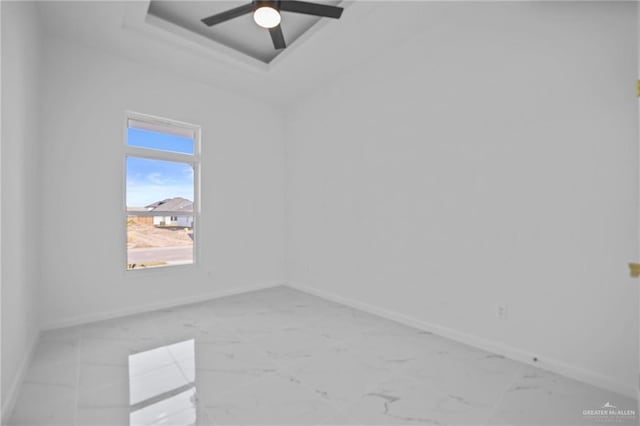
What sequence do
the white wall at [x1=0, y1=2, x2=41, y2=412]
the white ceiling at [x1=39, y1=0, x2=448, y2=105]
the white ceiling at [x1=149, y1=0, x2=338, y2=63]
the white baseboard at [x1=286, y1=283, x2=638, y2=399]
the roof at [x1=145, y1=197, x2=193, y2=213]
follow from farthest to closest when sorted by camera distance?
the roof at [x1=145, y1=197, x2=193, y2=213] → the white ceiling at [x1=149, y1=0, x2=338, y2=63] → the white ceiling at [x1=39, y1=0, x2=448, y2=105] → the white baseboard at [x1=286, y1=283, x2=638, y2=399] → the white wall at [x1=0, y1=2, x2=41, y2=412]

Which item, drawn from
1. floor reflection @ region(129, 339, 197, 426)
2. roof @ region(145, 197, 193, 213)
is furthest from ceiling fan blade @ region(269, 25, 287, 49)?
floor reflection @ region(129, 339, 197, 426)

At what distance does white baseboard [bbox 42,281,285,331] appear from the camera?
309 cm

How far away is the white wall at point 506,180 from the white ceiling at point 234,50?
0.18 meters

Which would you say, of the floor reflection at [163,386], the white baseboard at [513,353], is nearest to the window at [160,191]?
the floor reflection at [163,386]

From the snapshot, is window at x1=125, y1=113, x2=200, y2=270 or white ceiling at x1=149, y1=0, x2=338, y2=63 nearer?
white ceiling at x1=149, y1=0, x2=338, y2=63

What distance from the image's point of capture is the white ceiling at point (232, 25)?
2979mm

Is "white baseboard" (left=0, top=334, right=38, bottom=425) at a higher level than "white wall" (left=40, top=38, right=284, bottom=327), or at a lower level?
lower

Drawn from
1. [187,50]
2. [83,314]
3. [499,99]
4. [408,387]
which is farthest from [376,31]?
[83,314]

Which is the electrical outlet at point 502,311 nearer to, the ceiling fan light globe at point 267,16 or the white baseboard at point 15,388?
the ceiling fan light globe at point 267,16

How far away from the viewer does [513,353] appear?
2453 mm

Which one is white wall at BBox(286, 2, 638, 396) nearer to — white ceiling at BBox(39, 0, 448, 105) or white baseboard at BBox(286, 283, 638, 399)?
white baseboard at BBox(286, 283, 638, 399)

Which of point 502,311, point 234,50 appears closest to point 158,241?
point 234,50

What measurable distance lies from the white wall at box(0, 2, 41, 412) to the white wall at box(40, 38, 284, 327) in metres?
0.31

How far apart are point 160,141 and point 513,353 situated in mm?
4373
